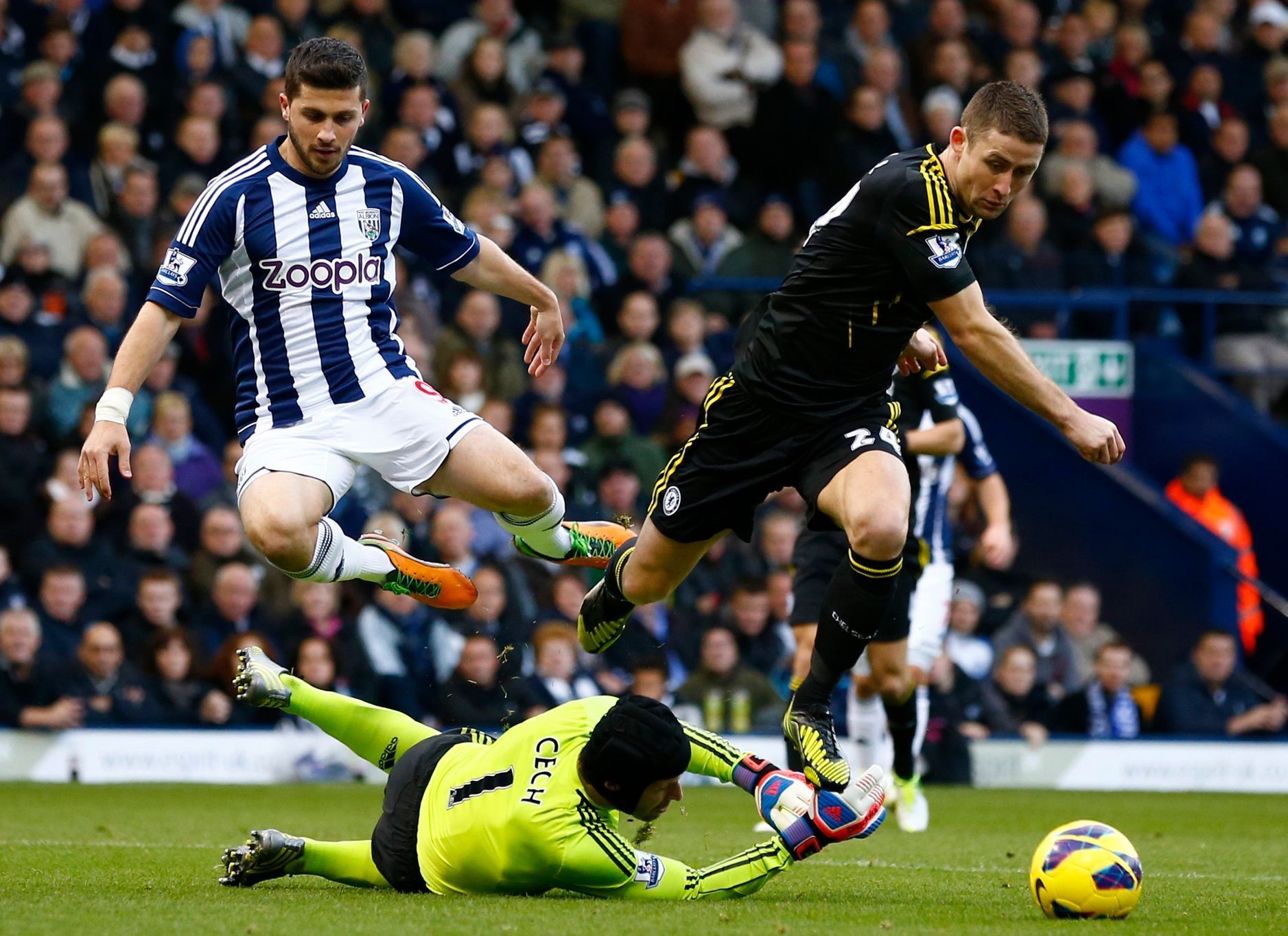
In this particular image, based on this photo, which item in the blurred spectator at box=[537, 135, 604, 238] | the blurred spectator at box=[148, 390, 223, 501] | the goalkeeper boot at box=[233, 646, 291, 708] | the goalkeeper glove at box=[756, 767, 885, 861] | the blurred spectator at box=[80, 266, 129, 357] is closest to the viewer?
the goalkeeper glove at box=[756, 767, 885, 861]

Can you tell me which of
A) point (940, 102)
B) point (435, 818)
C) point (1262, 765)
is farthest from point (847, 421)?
point (940, 102)

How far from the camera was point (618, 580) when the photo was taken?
8.62 meters

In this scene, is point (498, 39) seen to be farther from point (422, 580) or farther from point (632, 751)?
point (632, 751)

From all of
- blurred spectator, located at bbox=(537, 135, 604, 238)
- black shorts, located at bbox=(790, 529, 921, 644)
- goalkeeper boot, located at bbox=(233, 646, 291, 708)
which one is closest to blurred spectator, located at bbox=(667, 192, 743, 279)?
blurred spectator, located at bbox=(537, 135, 604, 238)

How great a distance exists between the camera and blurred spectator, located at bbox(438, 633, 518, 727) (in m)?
12.8

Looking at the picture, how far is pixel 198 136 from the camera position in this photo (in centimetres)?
1465

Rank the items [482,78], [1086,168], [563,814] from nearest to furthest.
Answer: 1. [563,814]
2. [482,78]
3. [1086,168]

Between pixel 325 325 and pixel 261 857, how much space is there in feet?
7.44

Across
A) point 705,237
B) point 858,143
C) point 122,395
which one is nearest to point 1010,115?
point 122,395

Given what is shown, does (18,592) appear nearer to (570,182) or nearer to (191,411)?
(191,411)

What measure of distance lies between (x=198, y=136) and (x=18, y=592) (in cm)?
383

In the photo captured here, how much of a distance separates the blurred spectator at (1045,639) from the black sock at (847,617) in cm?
718

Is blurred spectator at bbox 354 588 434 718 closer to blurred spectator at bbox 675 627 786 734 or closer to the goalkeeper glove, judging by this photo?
blurred spectator at bbox 675 627 786 734

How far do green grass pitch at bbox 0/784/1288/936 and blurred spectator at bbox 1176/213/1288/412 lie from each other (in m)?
5.94
